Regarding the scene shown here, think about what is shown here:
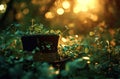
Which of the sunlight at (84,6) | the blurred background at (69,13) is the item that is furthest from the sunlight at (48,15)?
the sunlight at (84,6)

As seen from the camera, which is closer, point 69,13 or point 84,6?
point 84,6

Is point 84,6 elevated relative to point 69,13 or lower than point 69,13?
elevated

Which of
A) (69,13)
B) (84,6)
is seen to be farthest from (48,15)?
(84,6)

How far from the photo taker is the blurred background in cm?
902

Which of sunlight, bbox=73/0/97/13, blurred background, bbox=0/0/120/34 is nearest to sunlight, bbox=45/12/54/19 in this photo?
blurred background, bbox=0/0/120/34

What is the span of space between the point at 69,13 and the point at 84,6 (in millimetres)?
685

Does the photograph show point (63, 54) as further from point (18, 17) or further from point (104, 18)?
point (104, 18)

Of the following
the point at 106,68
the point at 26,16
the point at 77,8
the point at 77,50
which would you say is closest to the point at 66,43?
the point at 77,50

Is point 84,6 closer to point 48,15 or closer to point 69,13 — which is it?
point 69,13

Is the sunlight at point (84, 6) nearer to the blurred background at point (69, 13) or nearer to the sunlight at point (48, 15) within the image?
the blurred background at point (69, 13)

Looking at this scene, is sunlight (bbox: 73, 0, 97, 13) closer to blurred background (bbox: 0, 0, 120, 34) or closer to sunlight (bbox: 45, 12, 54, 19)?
blurred background (bbox: 0, 0, 120, 34)

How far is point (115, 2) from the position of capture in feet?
32.2

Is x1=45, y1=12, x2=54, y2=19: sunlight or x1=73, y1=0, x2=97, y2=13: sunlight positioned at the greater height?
x1=73, y1=0, x2=97, y2=13: sunlight

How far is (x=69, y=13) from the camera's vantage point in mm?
10570
